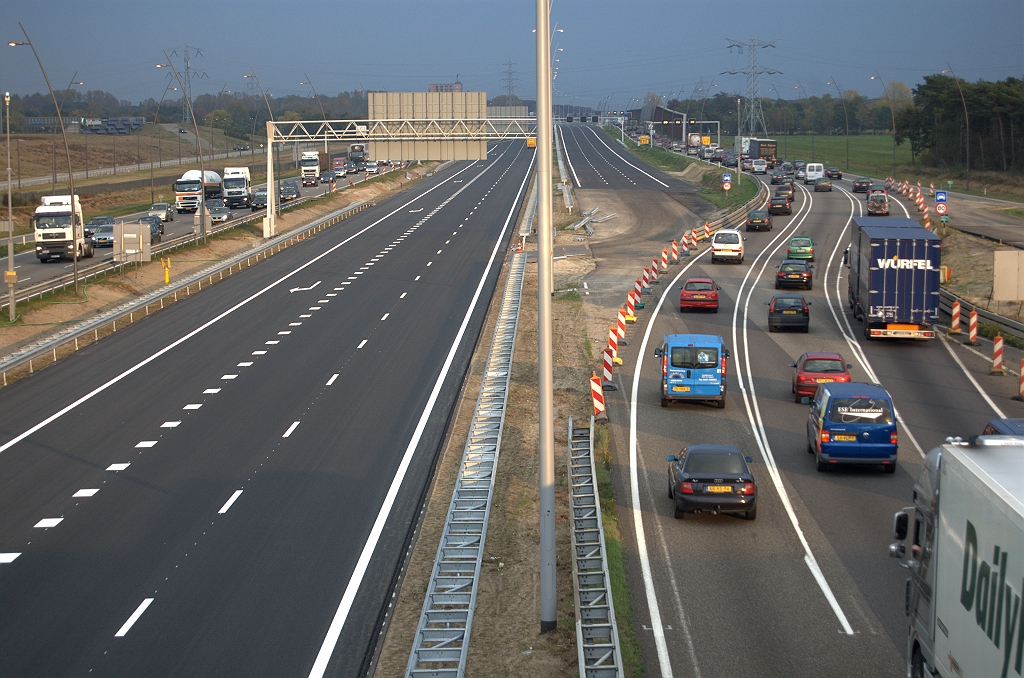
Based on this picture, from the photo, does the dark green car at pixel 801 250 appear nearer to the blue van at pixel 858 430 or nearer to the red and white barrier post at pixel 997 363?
the red and white barrier post at pixel 997 363

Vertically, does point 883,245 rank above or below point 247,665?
above

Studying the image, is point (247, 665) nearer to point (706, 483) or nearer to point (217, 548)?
point (217, 548)

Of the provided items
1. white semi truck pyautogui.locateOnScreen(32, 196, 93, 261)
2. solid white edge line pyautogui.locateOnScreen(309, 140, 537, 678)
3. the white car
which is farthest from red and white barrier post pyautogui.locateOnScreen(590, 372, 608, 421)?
white semi truck pyautogui.locateOnScreen(32, 196, 93, 261)

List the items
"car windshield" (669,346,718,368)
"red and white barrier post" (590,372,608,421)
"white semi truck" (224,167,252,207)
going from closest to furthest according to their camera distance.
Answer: "red and white barrier post" (590,372,608,421), "car windshield" (669,346,718,368), "white semi truck" (224,167,252,207)

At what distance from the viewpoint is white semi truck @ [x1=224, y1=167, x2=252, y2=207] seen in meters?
87.6

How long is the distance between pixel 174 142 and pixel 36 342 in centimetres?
17001

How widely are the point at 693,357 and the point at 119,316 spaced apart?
23.3 meters

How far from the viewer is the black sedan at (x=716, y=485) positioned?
771 inches

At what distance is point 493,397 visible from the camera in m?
29.2

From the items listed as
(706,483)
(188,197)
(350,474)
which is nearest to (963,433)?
(706,483)

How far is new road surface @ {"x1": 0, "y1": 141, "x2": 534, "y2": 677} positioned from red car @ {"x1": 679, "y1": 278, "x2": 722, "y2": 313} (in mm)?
8572

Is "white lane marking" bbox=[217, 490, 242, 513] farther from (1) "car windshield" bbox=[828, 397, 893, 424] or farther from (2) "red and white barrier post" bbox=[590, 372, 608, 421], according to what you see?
(1) "car windshield" bbox=[828, 397, 893, 424]

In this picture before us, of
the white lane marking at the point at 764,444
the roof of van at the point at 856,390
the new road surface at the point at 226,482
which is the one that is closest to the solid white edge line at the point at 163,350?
the new road surface at the point at 226,482

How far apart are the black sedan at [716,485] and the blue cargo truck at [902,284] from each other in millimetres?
19390
